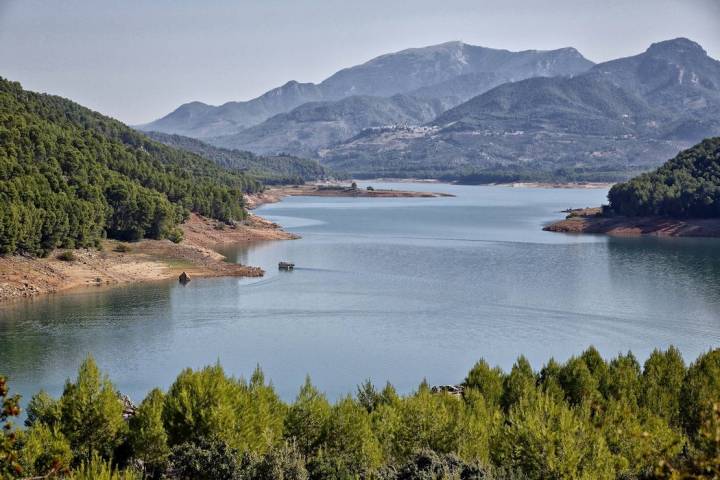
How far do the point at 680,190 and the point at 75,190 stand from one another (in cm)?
7504

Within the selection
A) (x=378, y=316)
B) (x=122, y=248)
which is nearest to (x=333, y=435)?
(x=378, y=316)

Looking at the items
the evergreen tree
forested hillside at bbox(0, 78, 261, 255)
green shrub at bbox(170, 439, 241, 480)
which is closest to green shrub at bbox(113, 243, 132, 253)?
forested hillside at bbox(0, 78, 261, 255)

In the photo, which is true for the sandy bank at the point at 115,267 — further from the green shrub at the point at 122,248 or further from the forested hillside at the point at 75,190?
the forested hillside at the point at 75,190

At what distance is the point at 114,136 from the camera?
145m

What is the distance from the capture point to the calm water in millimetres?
45719

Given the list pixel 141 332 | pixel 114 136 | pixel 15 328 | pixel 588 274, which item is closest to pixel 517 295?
pixel 588 274

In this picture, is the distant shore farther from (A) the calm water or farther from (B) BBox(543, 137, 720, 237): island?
(A) the calm water

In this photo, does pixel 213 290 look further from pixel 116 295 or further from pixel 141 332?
pixel 141 332

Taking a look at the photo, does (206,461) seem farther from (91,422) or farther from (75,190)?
(75,190)

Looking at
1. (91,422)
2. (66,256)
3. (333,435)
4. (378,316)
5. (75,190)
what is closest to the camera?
(333,435)

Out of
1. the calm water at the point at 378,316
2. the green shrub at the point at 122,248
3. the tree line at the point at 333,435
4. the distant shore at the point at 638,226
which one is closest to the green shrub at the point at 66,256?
the calm water at the point at 378,316

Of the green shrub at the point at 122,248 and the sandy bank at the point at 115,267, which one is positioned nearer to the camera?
the sandy bank at the point at 115,267

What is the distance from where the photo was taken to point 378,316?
5894 centimetres

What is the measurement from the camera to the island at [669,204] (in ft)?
359
